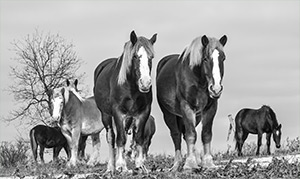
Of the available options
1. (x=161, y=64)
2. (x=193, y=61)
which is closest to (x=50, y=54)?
(x=161, y=64)

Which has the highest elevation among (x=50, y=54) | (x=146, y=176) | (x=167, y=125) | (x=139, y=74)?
(x=50, y=54)

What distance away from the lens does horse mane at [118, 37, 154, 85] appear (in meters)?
12.1

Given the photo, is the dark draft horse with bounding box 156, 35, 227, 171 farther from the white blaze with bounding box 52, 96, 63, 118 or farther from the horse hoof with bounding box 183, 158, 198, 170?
the white blaze with bounding box 52, 96, 63, 118

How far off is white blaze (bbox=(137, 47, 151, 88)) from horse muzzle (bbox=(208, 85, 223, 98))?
1.13m

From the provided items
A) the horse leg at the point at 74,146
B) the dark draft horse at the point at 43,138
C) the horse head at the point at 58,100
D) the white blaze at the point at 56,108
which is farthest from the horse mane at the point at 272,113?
the white blaze at the point at 56,108

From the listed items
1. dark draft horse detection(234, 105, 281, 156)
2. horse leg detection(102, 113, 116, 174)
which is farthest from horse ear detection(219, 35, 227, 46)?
dark draft horse detection(234, 105, 281, 156)

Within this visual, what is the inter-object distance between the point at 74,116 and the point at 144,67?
8.52m

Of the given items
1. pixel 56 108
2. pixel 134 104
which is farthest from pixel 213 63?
pixel 56 108

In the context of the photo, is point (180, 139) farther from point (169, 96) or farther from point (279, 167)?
point (279, 167)

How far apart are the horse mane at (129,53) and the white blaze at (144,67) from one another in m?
0.10

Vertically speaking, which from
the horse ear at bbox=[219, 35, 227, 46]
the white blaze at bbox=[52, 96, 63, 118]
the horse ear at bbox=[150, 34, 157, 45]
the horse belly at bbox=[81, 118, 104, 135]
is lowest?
the horse belly at bbox=[81, 118, 104, 135]

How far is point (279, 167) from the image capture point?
11.5 meters

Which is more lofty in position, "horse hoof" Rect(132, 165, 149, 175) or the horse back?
the horse back

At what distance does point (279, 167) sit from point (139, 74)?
3028 millimetres
